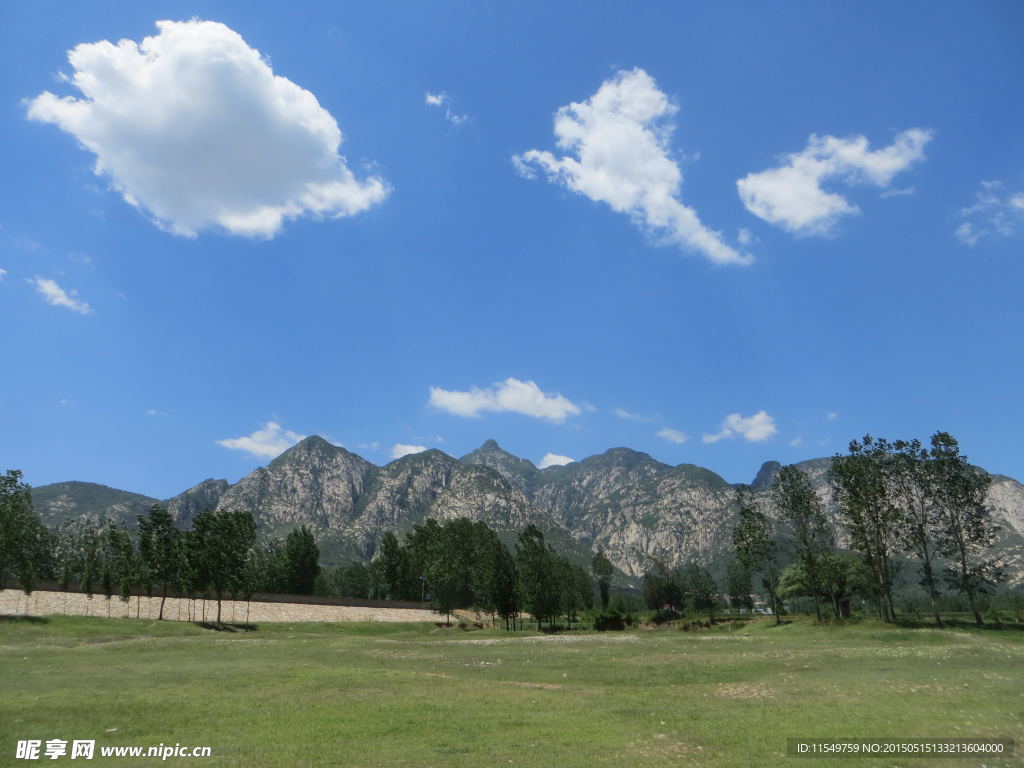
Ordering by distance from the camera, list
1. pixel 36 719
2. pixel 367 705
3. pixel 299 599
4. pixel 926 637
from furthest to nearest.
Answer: pixel 299 599 < pixel 926 637 < pixel 367 705 < pixel 36 719

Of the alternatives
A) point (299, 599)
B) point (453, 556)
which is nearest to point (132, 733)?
point (299, 599)

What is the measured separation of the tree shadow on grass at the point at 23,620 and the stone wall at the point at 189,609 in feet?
28.6

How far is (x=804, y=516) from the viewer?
89.6 m

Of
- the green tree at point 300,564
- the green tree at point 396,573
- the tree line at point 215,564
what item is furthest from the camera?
the green tree at point 396,573

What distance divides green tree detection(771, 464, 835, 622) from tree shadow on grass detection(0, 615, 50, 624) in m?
101

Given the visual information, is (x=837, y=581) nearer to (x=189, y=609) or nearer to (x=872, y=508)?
(x=872, y=508)

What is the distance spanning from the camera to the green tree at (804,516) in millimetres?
89562

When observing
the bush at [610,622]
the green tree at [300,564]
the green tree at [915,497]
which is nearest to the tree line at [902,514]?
the green tree at [915,497]

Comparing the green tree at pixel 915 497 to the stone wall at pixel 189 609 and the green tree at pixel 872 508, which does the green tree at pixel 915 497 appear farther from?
the stone wall at pixel 189 609

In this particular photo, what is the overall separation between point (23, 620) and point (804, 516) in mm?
105064

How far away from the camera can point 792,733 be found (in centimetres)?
2019

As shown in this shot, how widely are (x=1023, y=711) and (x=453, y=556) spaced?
378ft

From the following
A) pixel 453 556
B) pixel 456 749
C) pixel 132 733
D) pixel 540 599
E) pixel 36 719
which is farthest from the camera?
pixel 453 556

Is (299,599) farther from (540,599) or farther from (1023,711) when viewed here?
(1023,711)
